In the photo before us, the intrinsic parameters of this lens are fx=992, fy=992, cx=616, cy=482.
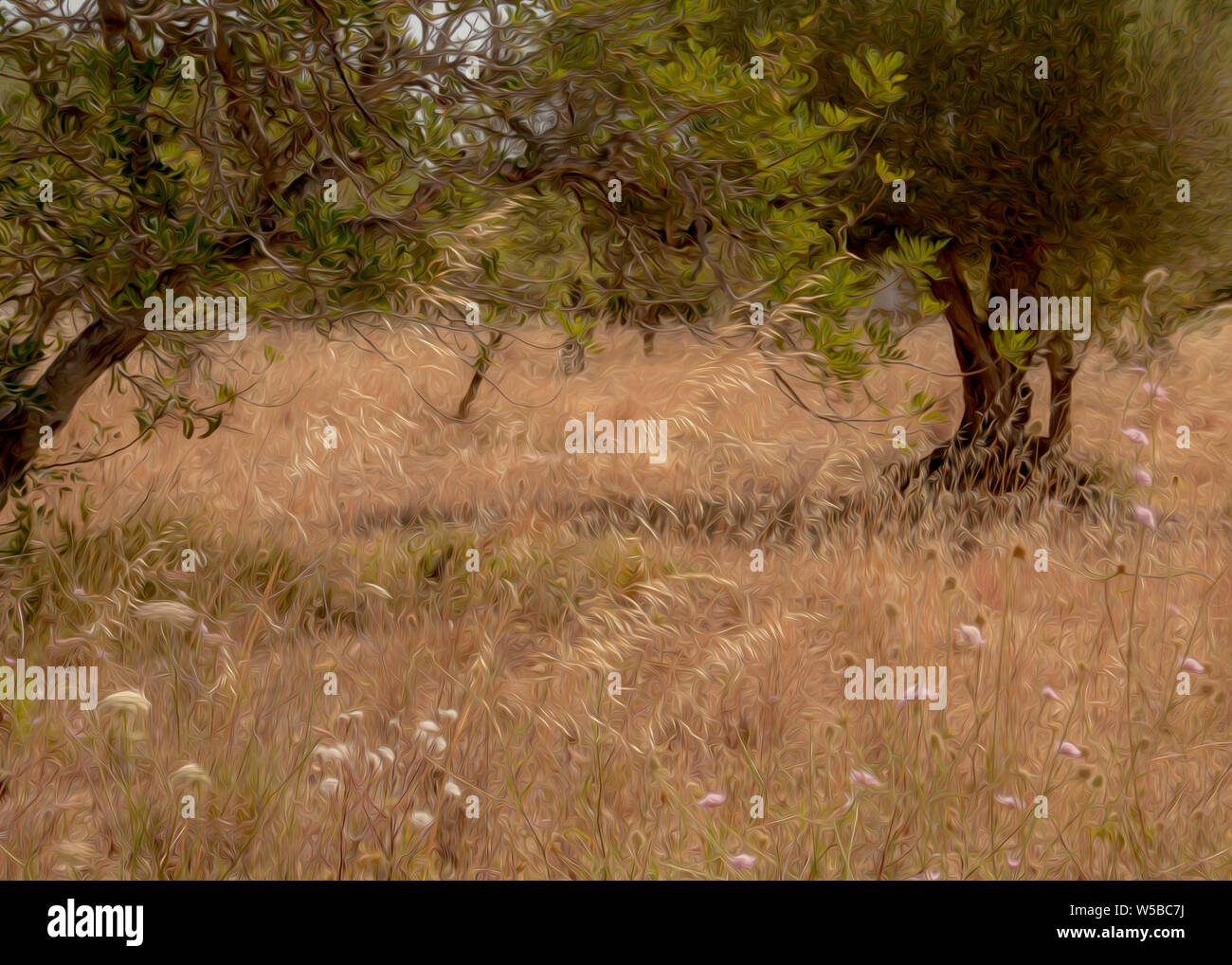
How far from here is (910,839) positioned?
458cm

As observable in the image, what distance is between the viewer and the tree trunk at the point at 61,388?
5266 millimetres

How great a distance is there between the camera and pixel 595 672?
214 inches

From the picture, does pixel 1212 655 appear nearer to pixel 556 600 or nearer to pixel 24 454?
pixel 556 600

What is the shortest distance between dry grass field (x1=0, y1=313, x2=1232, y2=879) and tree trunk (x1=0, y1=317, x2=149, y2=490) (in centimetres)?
50

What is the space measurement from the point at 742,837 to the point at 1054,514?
4360 millimetres

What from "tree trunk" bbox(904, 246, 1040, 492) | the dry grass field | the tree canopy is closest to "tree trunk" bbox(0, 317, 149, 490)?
the tree canopy

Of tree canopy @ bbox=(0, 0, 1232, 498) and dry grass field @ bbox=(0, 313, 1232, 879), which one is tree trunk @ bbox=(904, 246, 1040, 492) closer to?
dry grass field @ bbox=(0, 313, 1232, 879)

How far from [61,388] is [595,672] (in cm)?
323

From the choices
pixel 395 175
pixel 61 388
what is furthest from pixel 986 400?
pixel 61 388

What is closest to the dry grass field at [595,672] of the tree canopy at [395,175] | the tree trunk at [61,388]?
the tree trunk at [61,388]

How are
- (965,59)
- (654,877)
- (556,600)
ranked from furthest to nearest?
1. (965,59)
2. (556,600)
3. (654,877)

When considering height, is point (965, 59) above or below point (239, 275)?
above

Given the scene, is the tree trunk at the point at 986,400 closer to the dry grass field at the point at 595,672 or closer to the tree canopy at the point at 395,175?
the dry grass field at the point at 595,672

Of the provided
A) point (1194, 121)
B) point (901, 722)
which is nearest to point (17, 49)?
point (901, 722)
